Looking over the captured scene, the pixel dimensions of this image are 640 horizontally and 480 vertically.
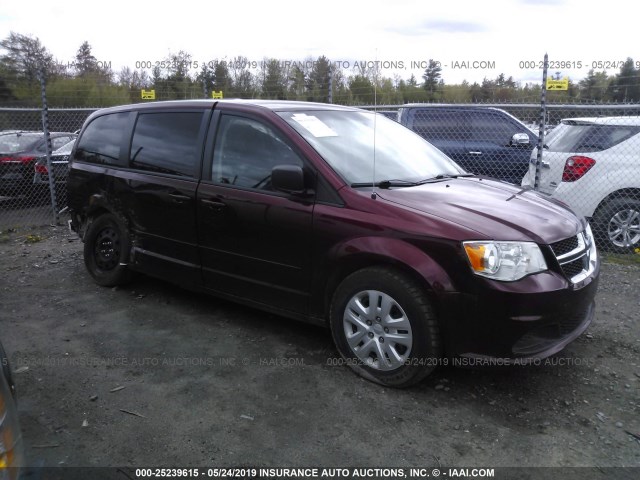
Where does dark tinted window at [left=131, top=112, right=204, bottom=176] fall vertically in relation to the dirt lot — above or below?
above

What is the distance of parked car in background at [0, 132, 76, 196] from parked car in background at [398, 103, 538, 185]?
21.8 feet

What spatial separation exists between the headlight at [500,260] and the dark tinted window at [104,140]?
341 centimetres

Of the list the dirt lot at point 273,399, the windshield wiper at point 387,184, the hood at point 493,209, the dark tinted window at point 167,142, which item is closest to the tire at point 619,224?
the dirt lot at point 273,399

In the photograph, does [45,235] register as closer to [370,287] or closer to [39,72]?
[39,72]

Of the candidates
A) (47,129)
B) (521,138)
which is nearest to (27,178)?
(47,129)

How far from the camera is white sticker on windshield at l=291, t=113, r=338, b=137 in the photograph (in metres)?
3.86

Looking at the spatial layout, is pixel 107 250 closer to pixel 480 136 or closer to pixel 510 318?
pixel 510 318

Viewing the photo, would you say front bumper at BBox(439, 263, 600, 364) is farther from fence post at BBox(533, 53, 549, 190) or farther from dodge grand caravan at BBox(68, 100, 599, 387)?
fence post at BBox(533, 53, 549, 190)

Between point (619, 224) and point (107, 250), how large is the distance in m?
5.89

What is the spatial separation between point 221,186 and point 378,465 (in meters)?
2.33

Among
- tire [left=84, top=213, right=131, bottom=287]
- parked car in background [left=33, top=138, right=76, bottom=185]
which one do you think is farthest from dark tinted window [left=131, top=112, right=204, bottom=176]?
parked car in background [left=33, top=138, right=76, bottom=185]

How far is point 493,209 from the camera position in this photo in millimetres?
3371

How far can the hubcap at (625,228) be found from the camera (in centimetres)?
639

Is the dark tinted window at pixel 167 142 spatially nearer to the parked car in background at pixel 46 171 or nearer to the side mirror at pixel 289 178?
the side mirror at pixel 289 178
